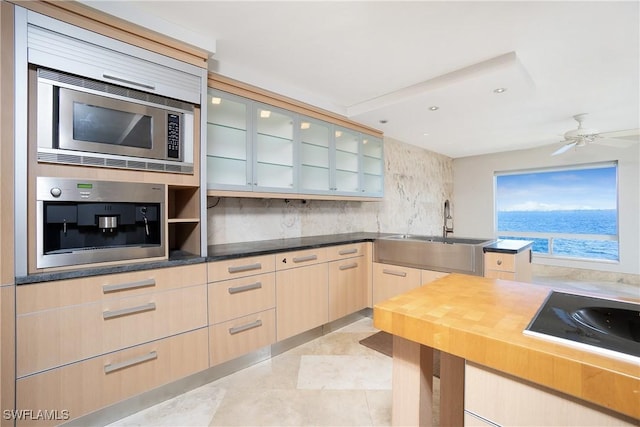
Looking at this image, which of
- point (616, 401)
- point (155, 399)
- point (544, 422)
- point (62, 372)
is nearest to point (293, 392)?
point (155, 399)

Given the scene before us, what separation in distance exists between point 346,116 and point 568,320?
8.82 ft

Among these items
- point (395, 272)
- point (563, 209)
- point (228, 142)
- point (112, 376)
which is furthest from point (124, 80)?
point (563, 209)

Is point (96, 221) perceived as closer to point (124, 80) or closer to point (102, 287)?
point (102, 287)

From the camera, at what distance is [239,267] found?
1965mm

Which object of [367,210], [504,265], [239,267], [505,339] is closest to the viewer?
[505,339]

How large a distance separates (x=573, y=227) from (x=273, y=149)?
5309 millimetres

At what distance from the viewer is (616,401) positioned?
577mm

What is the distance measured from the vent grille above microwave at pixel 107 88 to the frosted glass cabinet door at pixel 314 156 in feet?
3.81

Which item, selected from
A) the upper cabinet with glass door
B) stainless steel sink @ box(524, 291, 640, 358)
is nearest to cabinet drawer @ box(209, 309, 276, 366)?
the upper cabinet with glass door

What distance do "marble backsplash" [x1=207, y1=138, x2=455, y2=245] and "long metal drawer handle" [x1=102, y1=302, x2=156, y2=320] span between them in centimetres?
89

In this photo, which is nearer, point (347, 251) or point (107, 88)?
point (107, 88)

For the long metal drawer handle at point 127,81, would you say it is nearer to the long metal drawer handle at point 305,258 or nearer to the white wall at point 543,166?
the long metal drawer handle at point 305,258

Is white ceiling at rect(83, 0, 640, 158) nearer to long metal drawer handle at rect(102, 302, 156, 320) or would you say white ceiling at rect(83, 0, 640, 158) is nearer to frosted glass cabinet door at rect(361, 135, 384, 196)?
frosted glass cabinet door at rect(361, 135, 384, 196)

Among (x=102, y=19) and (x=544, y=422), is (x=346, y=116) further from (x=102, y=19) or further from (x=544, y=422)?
(x=544, y=422)
